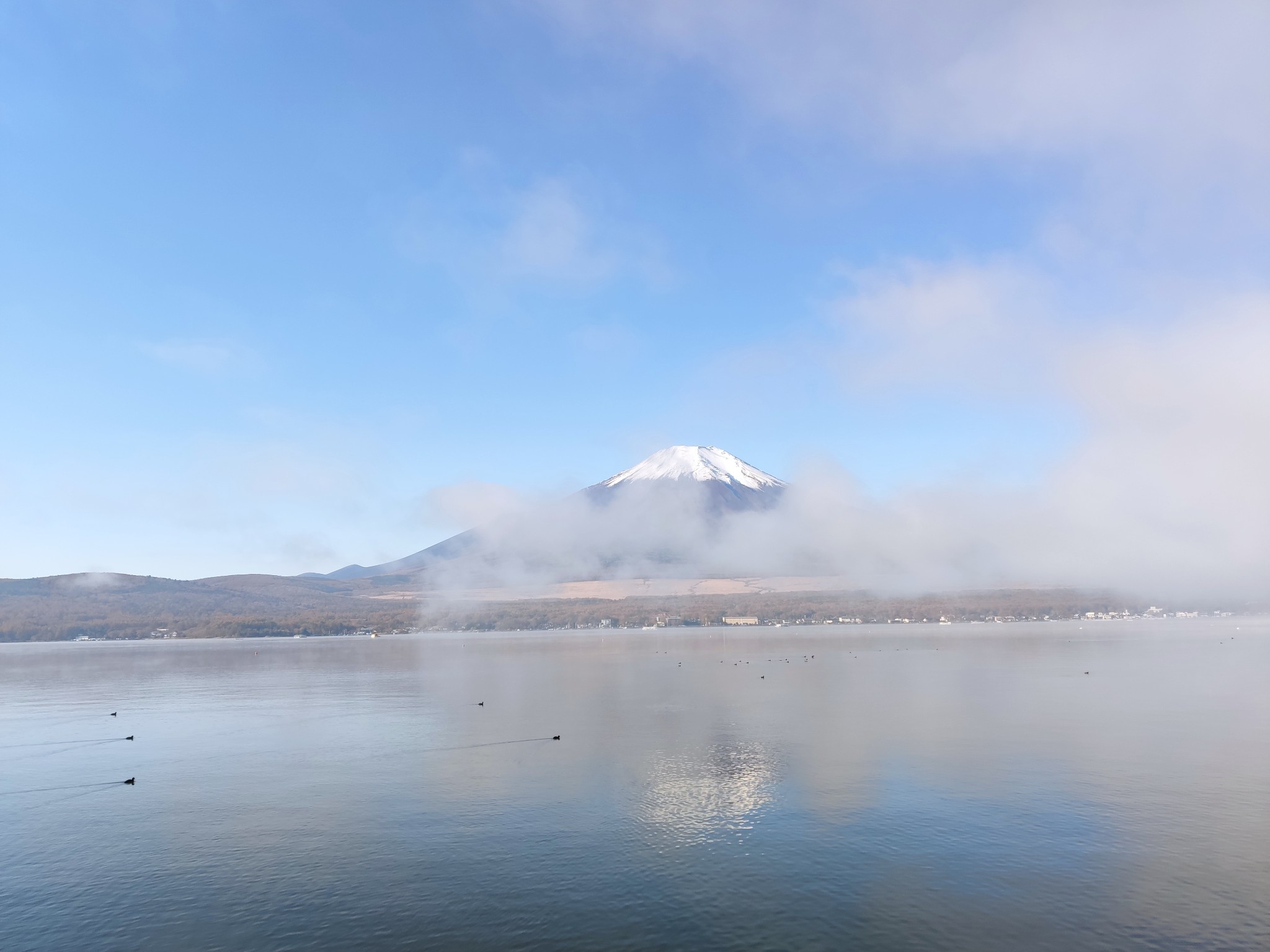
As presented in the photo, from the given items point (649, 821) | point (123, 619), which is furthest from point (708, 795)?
point (123, 619)

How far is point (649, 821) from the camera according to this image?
25703 mm

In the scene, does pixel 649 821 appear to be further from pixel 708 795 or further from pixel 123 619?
pixel 123 619

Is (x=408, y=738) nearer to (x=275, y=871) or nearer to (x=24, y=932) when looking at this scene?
(x=275, y=871)

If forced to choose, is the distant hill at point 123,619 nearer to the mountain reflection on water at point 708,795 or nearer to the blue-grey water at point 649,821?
the blue-grey water at point 649,821

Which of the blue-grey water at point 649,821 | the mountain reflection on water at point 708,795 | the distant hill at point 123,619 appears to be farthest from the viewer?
the distant hill at point 123,619

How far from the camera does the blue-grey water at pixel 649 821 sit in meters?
18.2

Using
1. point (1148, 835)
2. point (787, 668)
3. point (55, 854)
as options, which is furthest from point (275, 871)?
point (787, 668)

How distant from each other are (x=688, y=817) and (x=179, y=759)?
2613 cm

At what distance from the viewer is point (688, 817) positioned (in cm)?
2606

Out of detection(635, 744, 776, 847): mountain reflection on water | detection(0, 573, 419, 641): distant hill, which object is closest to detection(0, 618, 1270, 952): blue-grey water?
detection(635, 744, 776, 847): mountain reflection on water

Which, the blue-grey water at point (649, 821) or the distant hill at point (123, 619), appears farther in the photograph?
the distant hill at point (123, 619)

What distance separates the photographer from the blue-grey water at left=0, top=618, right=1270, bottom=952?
59.7 ft

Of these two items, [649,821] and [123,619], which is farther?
[123,619]

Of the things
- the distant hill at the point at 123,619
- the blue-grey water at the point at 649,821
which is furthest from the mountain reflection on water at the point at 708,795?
the distant hill at the point at 123,619
